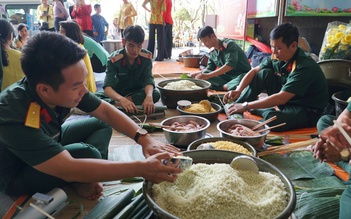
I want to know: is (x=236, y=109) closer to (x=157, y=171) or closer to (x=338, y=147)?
(x=338, y=147)

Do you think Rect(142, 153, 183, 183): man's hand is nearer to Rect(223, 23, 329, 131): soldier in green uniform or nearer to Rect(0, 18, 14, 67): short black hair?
Rect(223, 23, 329, 131): soldier in green uniform

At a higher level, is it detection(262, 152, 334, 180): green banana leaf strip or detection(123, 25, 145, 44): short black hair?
detection(123, 25, 145, 44): short black hair

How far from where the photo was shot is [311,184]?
5.99ft

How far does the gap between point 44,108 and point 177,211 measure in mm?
880

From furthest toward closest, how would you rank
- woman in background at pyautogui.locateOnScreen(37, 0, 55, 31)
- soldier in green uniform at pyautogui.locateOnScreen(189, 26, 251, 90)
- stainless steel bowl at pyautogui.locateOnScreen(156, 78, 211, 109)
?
woman in background at pyautogui.locateOnScreen(37, 0, 55, 31) → soldier in green uniform at pyautogui.locateOnScreen(189, 26, 251, 90) → stainless steel bowl at pyautogui.locateOnScreen(156, 78, 211, 109)

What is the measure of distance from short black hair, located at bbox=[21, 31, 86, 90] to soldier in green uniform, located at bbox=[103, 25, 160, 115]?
5.50 ft

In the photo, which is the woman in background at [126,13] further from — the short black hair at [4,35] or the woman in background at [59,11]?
the short black hair at [4,35]

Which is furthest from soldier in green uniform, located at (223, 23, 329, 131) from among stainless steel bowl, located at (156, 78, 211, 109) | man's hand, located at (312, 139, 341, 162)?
man's hand, located at (312, 139, 341, 162)

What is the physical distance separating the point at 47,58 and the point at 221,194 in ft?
3.31

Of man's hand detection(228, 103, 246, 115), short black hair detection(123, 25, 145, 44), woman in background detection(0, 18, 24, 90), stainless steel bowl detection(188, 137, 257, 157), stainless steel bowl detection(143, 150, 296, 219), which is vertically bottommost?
stainless steel bowl detection(188, 137, 257, 157)

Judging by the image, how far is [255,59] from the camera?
498 centimetres

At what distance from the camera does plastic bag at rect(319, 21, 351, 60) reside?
327 centimetres

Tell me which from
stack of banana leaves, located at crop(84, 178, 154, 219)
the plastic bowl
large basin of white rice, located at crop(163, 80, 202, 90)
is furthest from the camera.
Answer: the plastic bowl

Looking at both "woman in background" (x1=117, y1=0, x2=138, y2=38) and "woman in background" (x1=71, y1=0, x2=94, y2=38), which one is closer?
"woman in background" (x1=71, y1=0, x2=94, y2=38)
